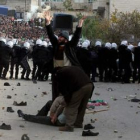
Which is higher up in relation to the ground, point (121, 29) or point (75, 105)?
point (75, 105)

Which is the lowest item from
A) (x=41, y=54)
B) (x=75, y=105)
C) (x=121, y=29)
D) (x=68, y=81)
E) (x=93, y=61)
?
(x=121, y=29)

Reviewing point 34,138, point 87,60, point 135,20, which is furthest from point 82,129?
point 135,20

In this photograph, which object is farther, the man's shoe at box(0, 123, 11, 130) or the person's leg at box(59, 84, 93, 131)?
the man's shoe at box(0, 123, 11, 130)

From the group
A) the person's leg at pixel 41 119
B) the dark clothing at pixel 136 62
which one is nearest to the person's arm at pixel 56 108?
the person's leg at pixel 41 119

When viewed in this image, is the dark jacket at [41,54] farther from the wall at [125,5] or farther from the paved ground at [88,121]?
the wall at [125,5]

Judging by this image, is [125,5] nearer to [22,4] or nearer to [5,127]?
[22,4]

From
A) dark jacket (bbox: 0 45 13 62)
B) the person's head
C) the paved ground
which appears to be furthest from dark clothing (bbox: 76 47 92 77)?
the person's head

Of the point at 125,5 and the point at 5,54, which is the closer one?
the point at 5,54

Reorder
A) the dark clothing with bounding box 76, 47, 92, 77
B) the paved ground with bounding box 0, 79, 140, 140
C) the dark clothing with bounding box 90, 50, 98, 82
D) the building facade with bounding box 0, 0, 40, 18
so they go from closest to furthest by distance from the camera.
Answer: the paved ground with bounding box 0, 79, 140, 140, the dark clothing with bounding box 76, 47, 92, 77, the dark clothing with bounding box 90, 50, 98, 82, the building facade with bounding box 0, 0, 40, 18

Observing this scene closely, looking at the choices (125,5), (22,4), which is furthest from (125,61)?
(22,4)

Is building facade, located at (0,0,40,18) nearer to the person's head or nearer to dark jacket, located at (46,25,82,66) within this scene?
dark jacket, located at (46,25,82,66)

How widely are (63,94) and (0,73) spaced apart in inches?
574

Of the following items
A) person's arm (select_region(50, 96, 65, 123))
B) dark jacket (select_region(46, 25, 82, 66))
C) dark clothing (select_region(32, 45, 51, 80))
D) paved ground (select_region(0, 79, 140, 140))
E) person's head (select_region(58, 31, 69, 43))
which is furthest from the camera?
dark clothing (select_region(32, 45, 51, 80))

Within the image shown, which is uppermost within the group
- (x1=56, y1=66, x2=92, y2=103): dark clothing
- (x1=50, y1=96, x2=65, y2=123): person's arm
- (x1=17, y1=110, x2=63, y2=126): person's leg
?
(x1=56, y1=66, x2=92, y2=103): dark clothing
